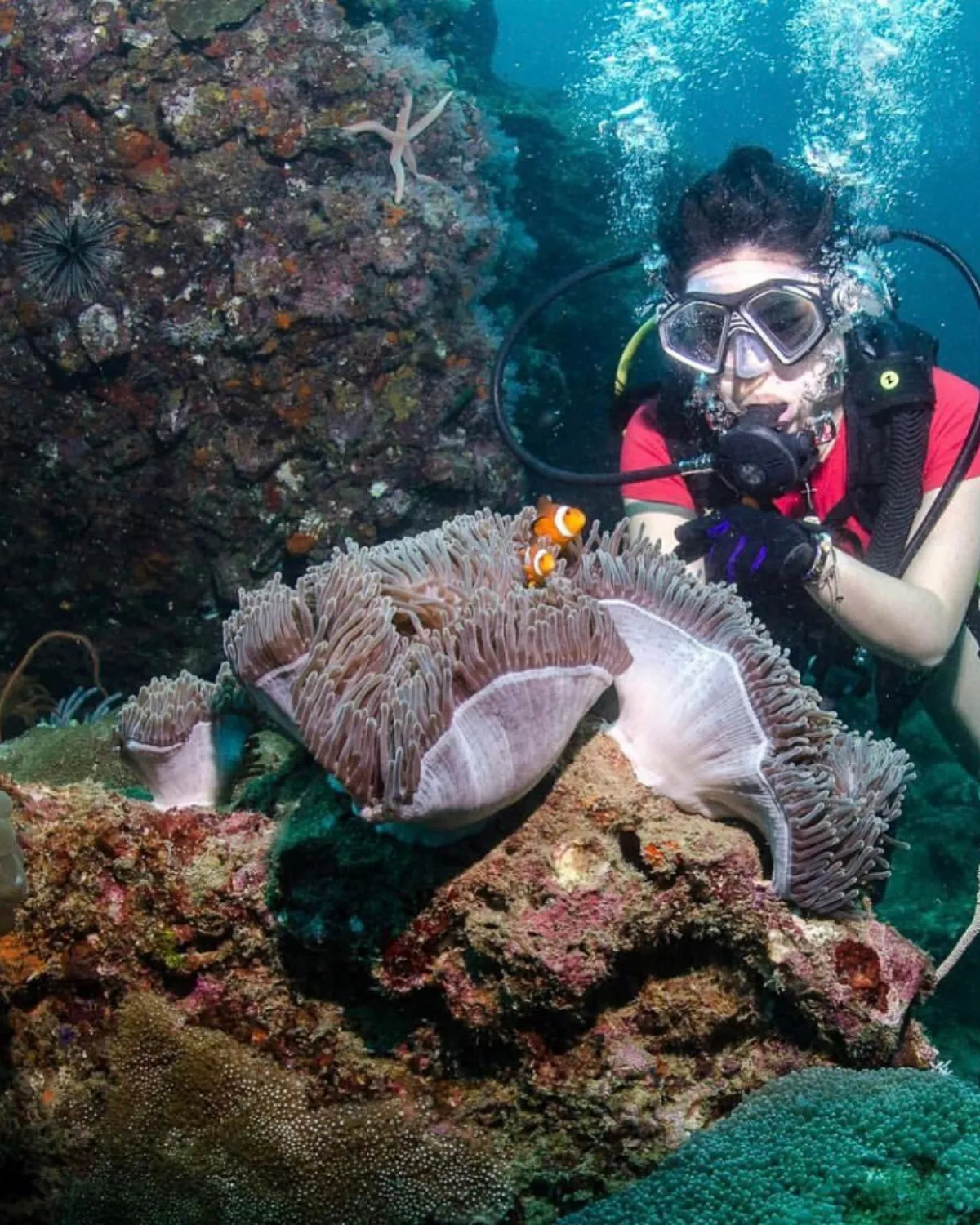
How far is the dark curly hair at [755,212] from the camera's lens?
3176 millimetres

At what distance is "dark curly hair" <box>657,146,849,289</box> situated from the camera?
318cm

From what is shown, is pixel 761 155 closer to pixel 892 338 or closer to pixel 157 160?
pixel 892 338

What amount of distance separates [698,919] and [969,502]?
2087 millimetres

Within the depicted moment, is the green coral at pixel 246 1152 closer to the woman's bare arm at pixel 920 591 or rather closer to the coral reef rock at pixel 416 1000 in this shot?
the coral reef rock at pixel 416 1000

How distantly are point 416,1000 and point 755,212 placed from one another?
299cm

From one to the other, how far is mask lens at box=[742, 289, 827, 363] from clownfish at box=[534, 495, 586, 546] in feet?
4.95

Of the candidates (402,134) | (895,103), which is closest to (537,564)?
(402,134)

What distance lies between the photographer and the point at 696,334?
3.24m

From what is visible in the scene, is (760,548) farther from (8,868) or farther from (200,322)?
(200,322)

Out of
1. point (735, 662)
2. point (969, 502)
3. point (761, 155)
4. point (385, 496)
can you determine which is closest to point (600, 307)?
point (385, 496)

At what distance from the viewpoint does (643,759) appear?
2010 mm

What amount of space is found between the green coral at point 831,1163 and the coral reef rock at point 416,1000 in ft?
0.38

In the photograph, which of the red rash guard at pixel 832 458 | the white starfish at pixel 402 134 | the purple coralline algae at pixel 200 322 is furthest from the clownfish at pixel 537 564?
the white starfish at pixel 402 134

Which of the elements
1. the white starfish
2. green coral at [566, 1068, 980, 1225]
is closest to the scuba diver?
green coral at [566, 1068, 980, 1225]
